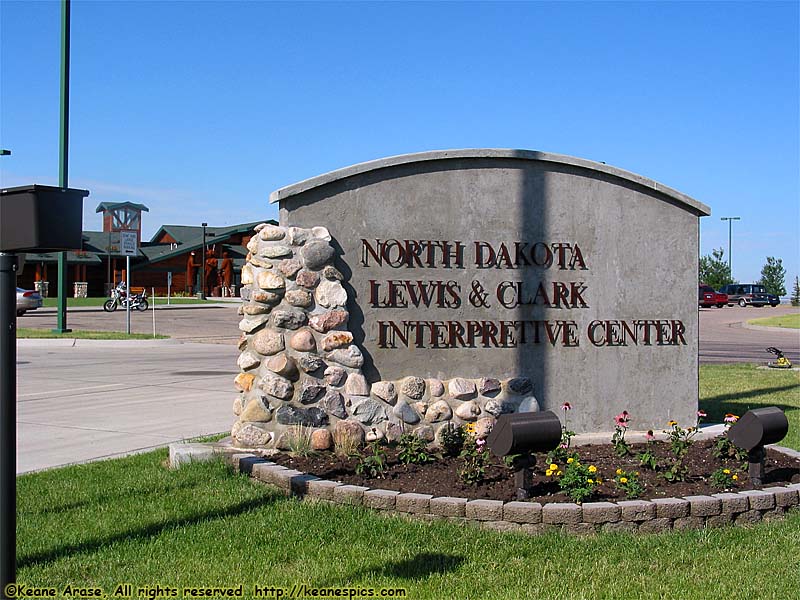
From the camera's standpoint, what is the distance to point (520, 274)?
851 centimetres

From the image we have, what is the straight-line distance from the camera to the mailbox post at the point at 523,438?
588cm

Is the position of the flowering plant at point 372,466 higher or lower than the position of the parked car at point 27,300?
lower

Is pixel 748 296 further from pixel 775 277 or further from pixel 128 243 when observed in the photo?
pixel 128 243

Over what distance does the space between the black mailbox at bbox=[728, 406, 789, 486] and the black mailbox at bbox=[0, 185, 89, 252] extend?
4929 mm

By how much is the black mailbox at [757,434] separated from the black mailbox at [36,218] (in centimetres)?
493

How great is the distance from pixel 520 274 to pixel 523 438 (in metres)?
2.89

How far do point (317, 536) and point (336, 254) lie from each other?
312 centimetres

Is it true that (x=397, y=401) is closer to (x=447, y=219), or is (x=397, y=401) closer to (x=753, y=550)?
(x=447, y=219)

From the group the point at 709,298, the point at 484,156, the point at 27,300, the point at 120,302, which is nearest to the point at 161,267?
the point at 120,302

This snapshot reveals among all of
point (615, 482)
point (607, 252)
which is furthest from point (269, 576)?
point (607, 252)

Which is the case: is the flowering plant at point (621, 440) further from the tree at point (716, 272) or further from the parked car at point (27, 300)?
the tree at point (716, 272)

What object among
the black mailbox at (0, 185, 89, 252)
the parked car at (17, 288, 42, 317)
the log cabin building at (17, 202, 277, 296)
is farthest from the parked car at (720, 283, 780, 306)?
the black mailbox at (0, 185, 89, 252)

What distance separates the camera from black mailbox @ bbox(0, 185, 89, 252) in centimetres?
384

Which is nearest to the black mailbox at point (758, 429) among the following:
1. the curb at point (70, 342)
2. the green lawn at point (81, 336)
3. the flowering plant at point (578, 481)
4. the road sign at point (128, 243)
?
the flowering plant at point (578, 481)
